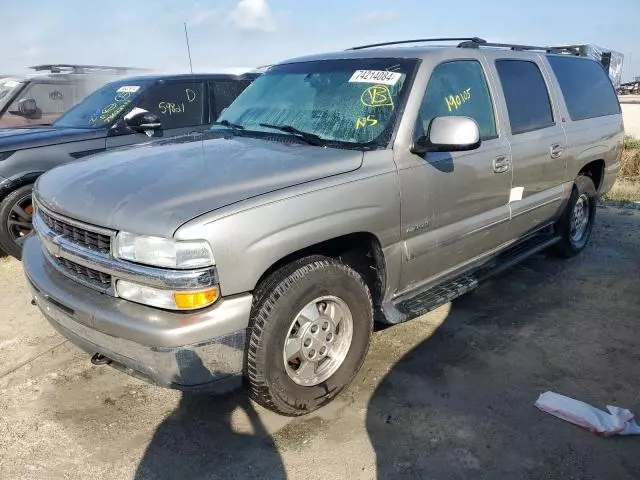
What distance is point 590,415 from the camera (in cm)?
287

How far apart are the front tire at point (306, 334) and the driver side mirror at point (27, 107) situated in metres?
6.10

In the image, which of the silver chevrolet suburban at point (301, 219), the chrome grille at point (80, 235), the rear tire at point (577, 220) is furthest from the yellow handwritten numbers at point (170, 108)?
the rear tire at point (577, 220)

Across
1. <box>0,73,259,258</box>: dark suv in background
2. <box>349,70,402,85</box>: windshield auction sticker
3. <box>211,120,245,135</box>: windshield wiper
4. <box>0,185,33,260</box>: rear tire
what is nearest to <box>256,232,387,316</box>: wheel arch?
<box>349,70,402,85</box>: windshield auction sticker

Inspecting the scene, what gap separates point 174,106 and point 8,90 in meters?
3.57

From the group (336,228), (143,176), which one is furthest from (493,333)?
(143,176)

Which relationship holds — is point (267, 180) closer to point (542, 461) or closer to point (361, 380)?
point (361, 380)

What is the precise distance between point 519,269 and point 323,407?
2898 millimetres

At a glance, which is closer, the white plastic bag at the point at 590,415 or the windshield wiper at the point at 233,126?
the white plastic bag at the point at 590,415

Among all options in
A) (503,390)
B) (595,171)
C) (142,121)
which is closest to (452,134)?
(503,390)

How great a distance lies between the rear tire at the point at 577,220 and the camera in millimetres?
5027

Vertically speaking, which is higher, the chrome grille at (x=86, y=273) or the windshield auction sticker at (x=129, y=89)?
the windshield auction sticker at (x=129, y=89)

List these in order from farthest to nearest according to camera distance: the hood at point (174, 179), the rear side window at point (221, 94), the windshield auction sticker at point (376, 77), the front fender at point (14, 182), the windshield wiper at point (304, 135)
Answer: the rear side window at point (221, 94) → the front fender at point (14, 182) → the windshield auction sticker at point (376, 77) → the windshield wiper at point (304, 135) → the hood at point (174, 179)

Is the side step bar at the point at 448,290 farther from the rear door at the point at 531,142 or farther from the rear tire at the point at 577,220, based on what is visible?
the rear tire at the point at 577,220

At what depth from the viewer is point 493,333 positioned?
3.88 meters
